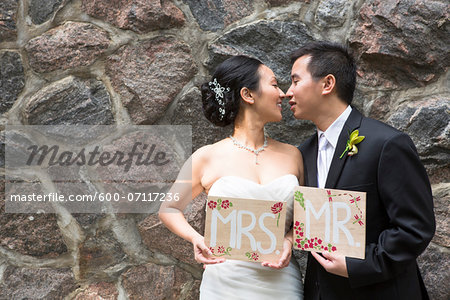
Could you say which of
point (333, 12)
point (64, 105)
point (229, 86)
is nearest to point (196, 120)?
point (229, 86)

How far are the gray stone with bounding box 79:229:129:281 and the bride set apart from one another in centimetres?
52

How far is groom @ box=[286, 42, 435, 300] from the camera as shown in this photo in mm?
1555

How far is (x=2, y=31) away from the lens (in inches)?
90.4

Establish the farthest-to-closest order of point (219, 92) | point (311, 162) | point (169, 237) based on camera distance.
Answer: point (169, 237) < point (219, 92) < point (311, 162)

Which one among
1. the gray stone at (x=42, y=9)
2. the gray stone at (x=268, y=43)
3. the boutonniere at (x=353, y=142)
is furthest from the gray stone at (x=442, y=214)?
the gray stone at (x=42, y=9)

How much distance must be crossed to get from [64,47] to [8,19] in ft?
1.04

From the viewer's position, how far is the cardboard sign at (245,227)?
5.22ft

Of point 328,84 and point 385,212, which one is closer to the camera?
point 385,212

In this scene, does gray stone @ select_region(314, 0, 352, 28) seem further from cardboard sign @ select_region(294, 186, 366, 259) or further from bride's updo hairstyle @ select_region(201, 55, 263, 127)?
cardboard sign @ select_region(294, 186, 366, 259)

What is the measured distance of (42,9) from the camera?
7.61 feet

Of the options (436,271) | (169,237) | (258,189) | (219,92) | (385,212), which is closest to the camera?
(385,212)

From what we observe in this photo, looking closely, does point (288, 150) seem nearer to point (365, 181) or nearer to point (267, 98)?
point (267, 98)

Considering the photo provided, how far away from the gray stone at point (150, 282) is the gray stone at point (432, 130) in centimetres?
140

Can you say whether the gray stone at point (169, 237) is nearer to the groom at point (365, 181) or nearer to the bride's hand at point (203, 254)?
the bride's hand at point (203, 254)
